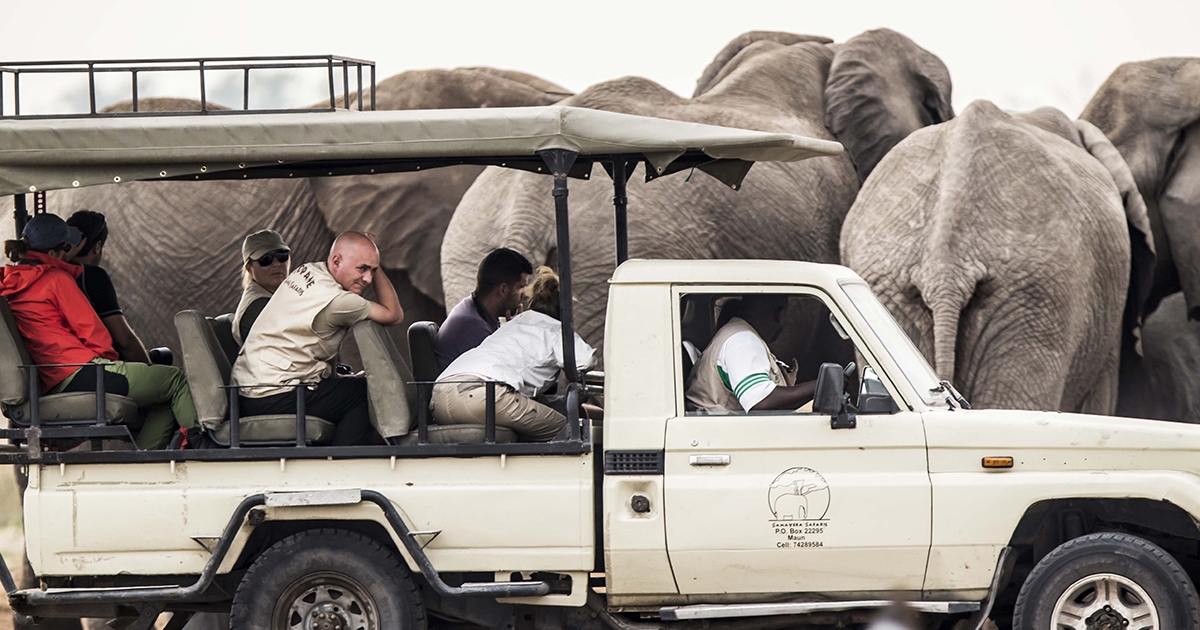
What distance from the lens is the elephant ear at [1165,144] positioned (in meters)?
10.7

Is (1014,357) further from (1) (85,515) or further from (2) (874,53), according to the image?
(1) (85,515)

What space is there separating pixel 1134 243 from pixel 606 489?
5.68m

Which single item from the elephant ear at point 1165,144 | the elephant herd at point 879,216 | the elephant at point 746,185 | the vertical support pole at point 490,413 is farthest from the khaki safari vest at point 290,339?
the elephant ear at point 1165,144

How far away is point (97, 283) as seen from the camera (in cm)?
675

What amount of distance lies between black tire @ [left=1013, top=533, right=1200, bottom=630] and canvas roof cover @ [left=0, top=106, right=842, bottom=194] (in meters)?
1.94

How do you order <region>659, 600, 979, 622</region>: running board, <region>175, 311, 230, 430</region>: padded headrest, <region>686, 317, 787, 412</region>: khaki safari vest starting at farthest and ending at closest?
<region>686, 317, 787, 412</region>: khaki safari vest < <region>175, 311, 230, 430</region>: padded headrest < <region>659, 600, 979, 622</region>: running board

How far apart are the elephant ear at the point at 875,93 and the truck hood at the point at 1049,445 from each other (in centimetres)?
612

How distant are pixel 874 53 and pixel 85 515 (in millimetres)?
7589

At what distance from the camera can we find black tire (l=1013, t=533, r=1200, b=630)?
5.43 metres

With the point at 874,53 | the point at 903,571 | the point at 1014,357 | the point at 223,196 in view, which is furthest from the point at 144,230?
the point at 903,571

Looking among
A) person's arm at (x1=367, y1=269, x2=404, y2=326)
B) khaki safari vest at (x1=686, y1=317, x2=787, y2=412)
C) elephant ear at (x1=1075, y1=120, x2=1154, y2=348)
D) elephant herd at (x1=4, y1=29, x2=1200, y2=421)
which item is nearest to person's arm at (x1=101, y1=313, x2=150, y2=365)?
person's arm at (x1=367, y1=269, x2=404, y2=326)

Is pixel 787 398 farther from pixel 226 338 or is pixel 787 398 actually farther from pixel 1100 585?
pixel 226 338

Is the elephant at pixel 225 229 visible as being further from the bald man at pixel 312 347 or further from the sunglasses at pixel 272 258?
the bald man at pixel 312 347

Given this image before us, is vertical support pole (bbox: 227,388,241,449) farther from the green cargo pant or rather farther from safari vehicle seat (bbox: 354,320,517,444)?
safari vehicle seat (bbox: 354,320,517,444)
